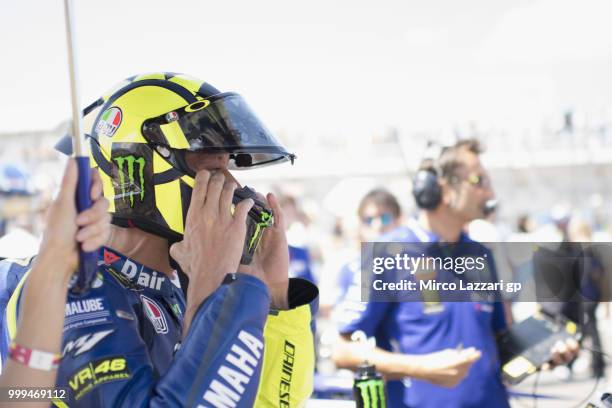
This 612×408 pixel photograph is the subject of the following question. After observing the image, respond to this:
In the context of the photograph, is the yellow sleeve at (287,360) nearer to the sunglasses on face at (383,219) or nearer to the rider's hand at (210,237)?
the rider's hand at (210,237)

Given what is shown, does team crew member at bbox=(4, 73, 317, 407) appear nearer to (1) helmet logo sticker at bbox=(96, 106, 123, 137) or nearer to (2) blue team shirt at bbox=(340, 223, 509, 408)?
(1) helmet logo sticker at bbox=(96, 106, 123, 137)

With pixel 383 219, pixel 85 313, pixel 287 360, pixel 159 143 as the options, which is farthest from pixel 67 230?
pixel 383 219

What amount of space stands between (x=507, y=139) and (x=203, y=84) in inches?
1344

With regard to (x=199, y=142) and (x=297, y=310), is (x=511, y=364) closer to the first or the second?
(x=297, y=310)

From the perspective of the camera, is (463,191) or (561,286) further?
(463,191)

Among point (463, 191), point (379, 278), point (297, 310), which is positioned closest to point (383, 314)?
point (379, 278)

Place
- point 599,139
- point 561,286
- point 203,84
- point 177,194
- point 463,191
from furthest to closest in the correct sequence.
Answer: point 599,139 → point 463,191 → point 561,286 → point 203,84 → point 177,194

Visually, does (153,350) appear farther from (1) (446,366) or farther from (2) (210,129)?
(1) (446,366)

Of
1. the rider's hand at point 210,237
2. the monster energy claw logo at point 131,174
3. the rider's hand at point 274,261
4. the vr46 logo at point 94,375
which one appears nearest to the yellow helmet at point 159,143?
the monster energy claw logo at point 131,174

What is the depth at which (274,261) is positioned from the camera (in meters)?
2.04

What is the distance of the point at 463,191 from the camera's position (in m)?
3.71

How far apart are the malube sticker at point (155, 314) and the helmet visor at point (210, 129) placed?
0.38m

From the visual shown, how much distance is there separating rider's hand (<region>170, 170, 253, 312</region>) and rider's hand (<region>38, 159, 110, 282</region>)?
332 mm

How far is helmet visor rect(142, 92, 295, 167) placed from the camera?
1850 millimetres
